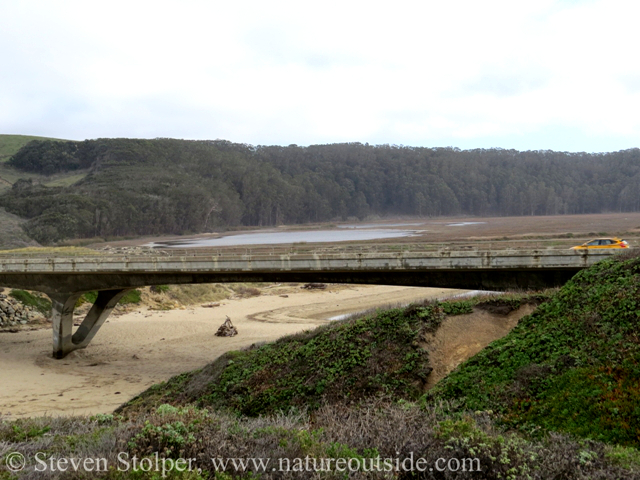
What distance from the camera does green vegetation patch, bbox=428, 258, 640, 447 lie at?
669cm

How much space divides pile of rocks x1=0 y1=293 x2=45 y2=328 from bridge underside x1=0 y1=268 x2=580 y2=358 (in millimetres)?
6806

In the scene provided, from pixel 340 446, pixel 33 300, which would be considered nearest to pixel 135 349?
pixel 33 300

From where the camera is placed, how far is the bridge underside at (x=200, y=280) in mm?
18062

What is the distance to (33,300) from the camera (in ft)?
116

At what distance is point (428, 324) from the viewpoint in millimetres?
12617

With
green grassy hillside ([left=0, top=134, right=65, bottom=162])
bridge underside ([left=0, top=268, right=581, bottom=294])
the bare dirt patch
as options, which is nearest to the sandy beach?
bridge underside ([left=0, top=268, right=581, bottom=294])

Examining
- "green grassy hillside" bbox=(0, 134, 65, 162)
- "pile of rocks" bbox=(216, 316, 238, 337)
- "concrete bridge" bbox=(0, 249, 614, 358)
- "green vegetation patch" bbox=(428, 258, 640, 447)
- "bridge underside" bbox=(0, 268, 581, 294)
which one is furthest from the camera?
"green grassy hillside" bbox=(0, 134, 65, 162)

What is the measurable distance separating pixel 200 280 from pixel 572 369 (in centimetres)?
1788

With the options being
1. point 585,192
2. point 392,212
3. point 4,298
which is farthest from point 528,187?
point 4,298

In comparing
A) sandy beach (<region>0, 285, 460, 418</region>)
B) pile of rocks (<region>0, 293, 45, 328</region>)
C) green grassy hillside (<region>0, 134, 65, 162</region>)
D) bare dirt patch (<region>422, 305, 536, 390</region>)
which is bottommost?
sandy beach (<region>0, 285, 460, 418</region>)

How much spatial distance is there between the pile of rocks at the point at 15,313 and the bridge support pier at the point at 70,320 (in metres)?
8.44

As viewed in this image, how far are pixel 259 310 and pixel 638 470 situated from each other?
116 ft

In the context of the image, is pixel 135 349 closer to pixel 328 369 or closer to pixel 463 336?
pixel 328 369

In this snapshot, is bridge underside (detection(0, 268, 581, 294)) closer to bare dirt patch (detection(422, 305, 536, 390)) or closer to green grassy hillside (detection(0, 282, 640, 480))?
green grassy hillside (detection(0, 282, 640, 480))
